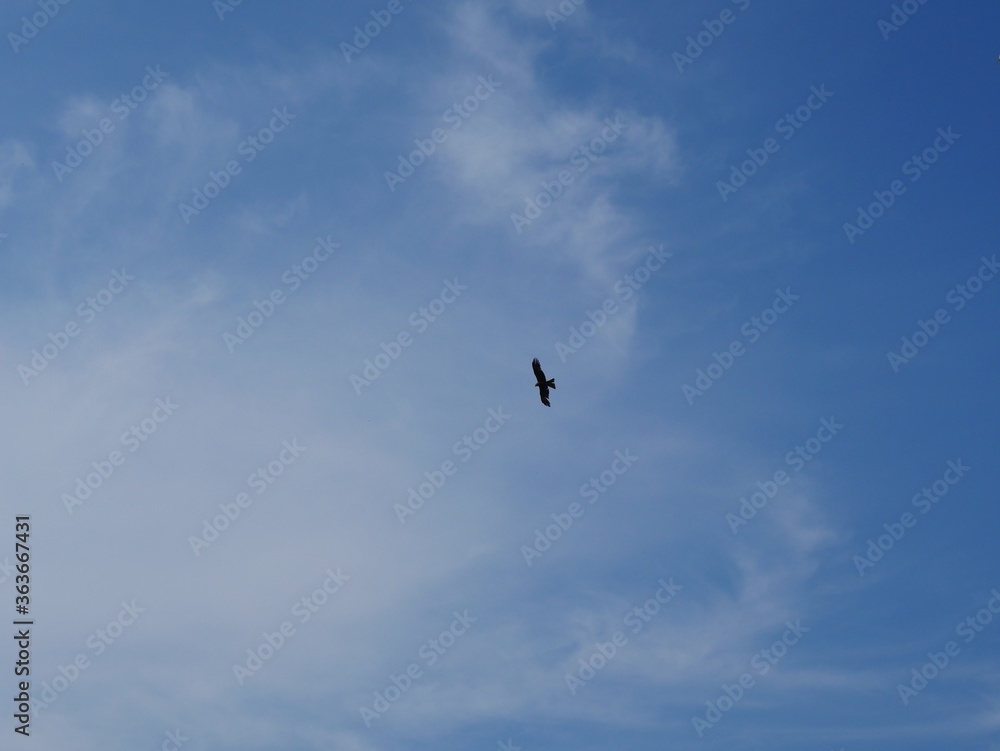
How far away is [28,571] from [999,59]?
72.3 m

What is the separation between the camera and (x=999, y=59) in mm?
68938

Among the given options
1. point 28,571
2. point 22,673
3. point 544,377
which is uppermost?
point 544,377

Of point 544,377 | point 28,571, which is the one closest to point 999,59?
point 544,377

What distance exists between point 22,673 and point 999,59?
7558cm

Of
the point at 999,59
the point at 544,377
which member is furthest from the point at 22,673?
the point at 999,59

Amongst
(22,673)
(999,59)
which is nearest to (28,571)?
(22,673)

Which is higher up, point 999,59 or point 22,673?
point 999,59

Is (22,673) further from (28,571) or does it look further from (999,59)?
(999,59)

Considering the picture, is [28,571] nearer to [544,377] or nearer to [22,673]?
[22,673]

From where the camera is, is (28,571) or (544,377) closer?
(28,571)

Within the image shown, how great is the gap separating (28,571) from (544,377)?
38067mm

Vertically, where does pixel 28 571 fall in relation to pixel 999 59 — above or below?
below

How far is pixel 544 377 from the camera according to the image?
78.6 metres

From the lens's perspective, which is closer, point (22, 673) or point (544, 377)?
point (22, 673)
